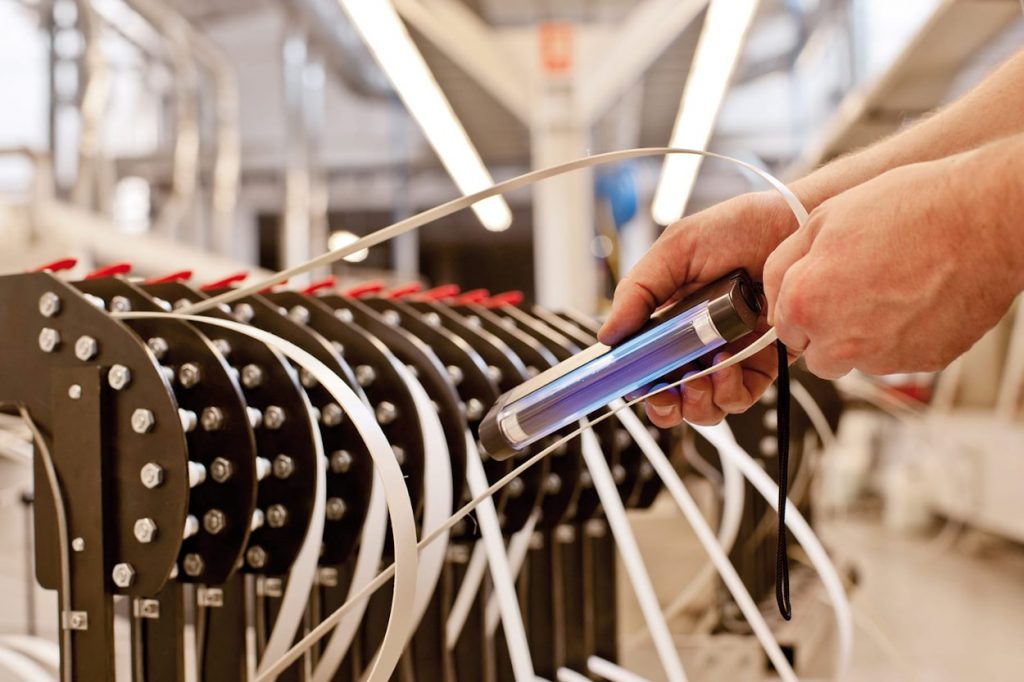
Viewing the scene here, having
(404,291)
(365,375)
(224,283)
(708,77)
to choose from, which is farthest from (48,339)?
(708,77)

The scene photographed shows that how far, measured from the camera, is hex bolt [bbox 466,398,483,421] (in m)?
1.28

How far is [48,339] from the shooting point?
912mm

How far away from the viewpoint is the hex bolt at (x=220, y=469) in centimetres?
92

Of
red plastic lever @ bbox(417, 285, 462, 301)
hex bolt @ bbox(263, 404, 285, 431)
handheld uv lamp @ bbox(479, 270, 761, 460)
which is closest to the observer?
handheld uv lamp @ bbox(479, 270, 761, 460)

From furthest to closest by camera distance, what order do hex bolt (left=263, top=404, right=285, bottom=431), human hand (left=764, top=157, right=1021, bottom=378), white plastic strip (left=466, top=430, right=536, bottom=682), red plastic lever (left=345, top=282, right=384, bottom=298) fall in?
red plastic lever (left=345, top=282, right=384, bottom=298)
white plastic strip (left=466, top=430, right=536, bottom=682)
hex bolt (left=263, top=404, right=285, bottom=431)
human hand (left=764, top=157, right=1021, bottom=378)

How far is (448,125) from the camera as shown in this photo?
294cm

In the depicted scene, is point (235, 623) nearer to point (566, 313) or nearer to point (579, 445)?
point (579, 445)

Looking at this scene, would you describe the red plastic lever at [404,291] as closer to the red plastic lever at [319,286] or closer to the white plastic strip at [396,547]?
the red plastic lever at [319,286]

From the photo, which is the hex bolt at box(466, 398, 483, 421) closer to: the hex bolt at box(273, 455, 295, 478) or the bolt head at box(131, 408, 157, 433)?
the hex bolt at box(273, 455, 295, 478)

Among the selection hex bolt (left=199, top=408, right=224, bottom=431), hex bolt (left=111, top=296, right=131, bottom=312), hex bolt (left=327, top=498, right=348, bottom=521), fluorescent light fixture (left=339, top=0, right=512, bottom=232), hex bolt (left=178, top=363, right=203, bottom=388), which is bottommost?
hex bolt (left=327, top=498, right=348, bottom=521)

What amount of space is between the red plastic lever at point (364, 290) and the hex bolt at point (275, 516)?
1.31 feet

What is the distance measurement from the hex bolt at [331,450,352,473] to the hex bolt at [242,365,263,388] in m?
0.12

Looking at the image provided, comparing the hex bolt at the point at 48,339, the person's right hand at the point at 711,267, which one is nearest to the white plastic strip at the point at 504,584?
the person's right hand at the point at 711,267

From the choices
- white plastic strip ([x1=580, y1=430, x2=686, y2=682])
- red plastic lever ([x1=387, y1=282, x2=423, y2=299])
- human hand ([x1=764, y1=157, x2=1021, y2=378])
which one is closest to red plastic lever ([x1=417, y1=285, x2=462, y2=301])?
red plastic lever ([x1=387, y1=282, x2=423, y2=299])
